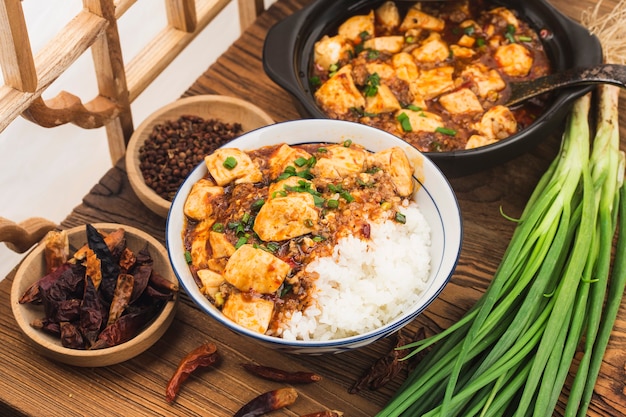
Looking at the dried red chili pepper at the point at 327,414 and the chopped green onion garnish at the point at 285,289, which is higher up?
the chopped green onion garnish at the point at 285,289

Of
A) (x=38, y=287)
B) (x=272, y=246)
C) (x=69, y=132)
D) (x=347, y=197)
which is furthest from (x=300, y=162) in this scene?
(x=69, y=132)

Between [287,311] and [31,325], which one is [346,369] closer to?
[287,311]

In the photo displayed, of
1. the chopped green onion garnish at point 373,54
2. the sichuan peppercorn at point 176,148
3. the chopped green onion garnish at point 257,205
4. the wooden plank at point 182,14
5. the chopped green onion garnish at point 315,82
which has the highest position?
the wooden plank at point 182,14

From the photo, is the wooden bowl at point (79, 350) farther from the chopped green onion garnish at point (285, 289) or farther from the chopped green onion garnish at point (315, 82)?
the chopped green onion garnish at point (315, 82)

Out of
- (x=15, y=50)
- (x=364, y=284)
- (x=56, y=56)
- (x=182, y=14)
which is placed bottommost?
(x=364, y=284)

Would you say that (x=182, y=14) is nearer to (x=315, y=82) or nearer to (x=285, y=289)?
(x=315, y=82)

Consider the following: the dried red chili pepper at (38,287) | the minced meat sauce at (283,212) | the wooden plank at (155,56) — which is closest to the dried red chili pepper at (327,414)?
the minced meat sauce at (283,212)
